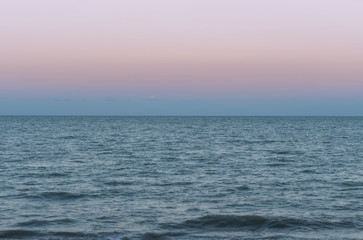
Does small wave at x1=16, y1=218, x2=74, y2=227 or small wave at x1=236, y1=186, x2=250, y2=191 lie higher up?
small wave at x1=236, y1=186, x2=250, y2=191

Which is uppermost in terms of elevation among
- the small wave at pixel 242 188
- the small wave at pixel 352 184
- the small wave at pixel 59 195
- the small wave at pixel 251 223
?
the small wave at pixel 352 184

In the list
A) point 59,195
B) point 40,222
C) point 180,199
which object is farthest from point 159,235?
point 59,195

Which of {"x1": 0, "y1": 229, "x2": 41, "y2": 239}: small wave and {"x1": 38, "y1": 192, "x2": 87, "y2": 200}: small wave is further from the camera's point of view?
{"x1": 38, "y1": 192, "x2": 87, "y2": 200}: small wave

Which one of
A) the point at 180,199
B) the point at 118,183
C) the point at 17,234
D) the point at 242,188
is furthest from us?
the point at 118,183

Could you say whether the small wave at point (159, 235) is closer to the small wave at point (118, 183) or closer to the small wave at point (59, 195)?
the small wave at point (59, 195)

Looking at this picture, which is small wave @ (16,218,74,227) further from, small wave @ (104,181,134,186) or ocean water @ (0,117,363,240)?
small wave @ (104,181,134,186)

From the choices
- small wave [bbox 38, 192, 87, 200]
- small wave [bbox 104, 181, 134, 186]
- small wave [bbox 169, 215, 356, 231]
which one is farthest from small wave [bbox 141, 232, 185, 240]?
small wave [bbox 104, 181, 134, 186]

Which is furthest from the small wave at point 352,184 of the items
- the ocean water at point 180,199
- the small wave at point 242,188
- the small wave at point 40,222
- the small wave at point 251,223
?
the small wave at point 40,222

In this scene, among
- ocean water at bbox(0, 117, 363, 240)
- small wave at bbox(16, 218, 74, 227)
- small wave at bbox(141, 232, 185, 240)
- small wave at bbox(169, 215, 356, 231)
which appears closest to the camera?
small wave at bbox(141, 232, 185, 240)

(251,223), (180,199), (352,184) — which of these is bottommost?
(251,223)

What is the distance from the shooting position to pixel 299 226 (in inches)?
815

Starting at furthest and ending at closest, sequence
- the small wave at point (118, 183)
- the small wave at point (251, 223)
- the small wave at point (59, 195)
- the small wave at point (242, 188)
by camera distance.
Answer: the small wave at point (118, 183) < the small wave at point (242, 188) < the small wave at point (59, 195) < the small wave at point (251, 223)

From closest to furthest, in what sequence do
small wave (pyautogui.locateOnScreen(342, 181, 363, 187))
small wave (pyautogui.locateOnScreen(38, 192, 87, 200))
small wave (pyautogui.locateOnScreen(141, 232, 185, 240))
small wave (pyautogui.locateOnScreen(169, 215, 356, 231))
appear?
small wave (pyautogui.locateOnScreen(141, 232, 185, 240)), small wave (pyautogui.locateOnScreen(169, 215, 356, 231)), small wave (pyautogui.locateOnScreen(38, 192, 87, 200)), small wave (pyautogui.locateOnScreen(342, 181, 363, 187))

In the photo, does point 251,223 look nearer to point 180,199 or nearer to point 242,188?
point 180,199
